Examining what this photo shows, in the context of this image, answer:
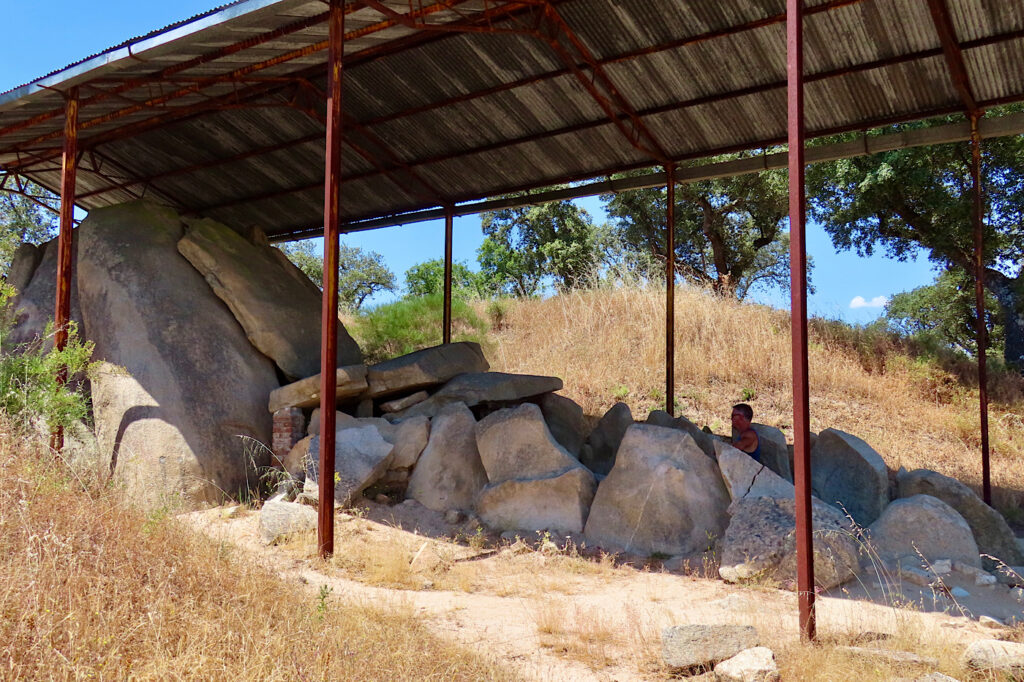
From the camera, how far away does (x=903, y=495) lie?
9281 mm

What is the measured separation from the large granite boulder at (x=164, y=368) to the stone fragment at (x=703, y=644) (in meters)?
5.95

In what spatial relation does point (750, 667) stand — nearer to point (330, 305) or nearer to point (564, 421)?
point (330, 305)

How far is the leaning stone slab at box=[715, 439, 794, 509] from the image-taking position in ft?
26.9

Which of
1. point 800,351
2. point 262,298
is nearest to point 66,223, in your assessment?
point 262,298

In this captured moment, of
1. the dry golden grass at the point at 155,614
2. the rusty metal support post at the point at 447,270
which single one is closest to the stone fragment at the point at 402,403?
the rusty metal support post at the point at 447,270

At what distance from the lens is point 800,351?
5.42 metres

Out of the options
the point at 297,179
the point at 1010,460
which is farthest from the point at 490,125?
the point at 1010,460

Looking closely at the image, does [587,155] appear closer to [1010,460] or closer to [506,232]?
[1010,460]

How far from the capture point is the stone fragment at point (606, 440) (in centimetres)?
1102

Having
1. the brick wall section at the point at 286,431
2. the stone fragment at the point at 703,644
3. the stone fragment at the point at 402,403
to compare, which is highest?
the stone fragment at the point at 402,403

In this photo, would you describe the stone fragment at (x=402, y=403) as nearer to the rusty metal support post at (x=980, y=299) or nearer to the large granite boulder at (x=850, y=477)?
the large granite boulder at (x=850, y=477)

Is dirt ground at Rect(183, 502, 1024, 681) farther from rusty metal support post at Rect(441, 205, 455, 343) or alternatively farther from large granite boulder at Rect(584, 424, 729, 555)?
rusty metal support post at Rect(441, 205, 455, 343)

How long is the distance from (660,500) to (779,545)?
1482 mm

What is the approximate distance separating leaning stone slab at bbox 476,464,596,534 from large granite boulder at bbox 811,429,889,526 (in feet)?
8.78
